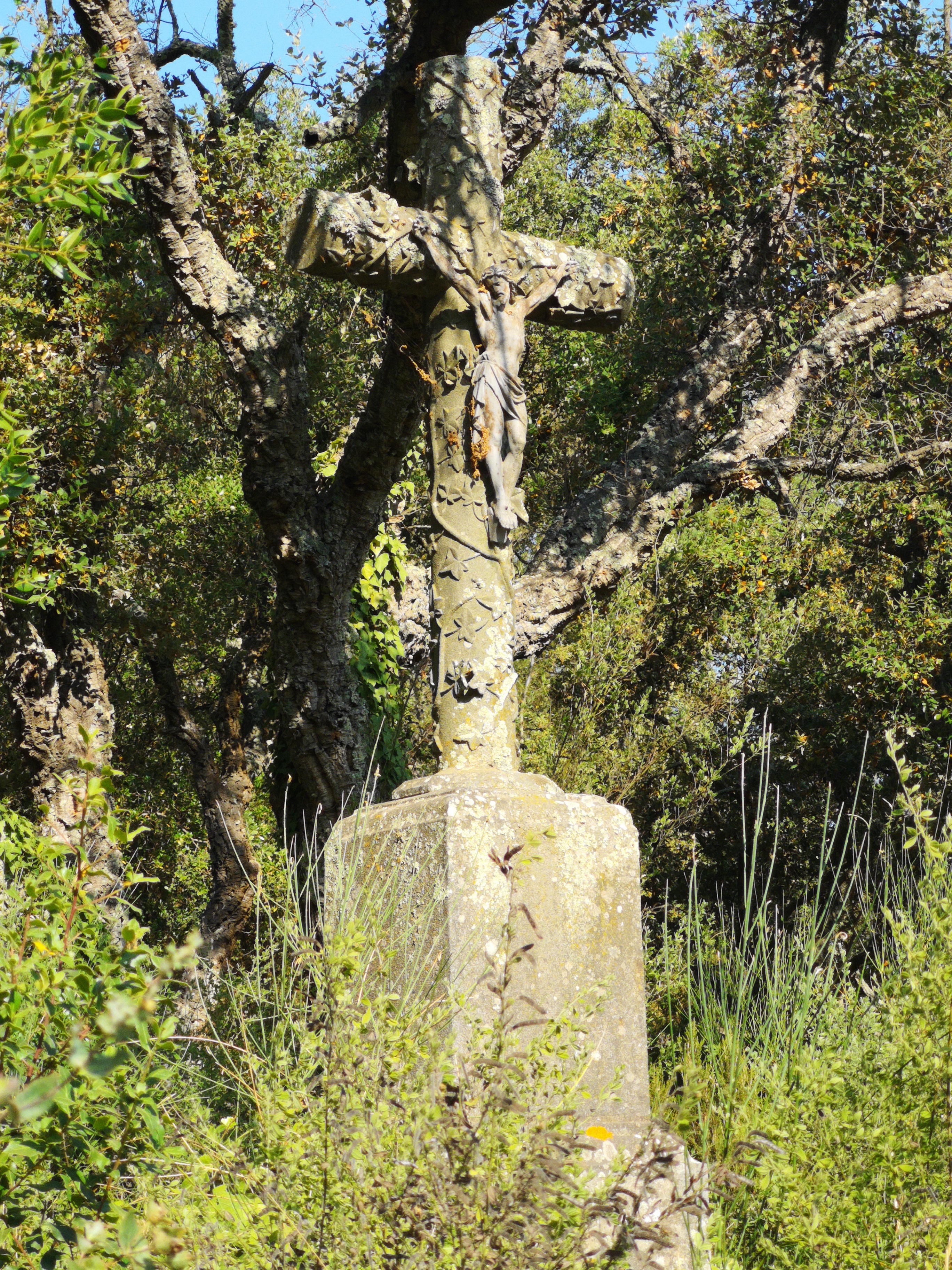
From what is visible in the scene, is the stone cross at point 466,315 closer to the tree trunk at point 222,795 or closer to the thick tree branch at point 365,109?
the thick tree branch at point 365,109

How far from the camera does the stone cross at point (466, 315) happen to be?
3514 millimetres

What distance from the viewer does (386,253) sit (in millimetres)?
3697

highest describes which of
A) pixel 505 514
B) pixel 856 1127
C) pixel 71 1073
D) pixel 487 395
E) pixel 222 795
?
pixel 487 395

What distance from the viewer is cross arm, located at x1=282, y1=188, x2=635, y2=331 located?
3648 mm

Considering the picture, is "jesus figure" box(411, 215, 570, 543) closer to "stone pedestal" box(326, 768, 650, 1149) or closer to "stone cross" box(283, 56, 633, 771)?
"stone cross" box(283, 56, 633, 771)

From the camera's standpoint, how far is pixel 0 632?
852cm

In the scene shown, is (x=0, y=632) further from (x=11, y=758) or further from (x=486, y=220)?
(x=486, y=220)

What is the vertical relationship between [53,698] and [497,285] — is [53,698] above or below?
below

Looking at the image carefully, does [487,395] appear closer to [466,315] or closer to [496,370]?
[496,370]

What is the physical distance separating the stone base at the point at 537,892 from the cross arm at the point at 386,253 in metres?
1.62

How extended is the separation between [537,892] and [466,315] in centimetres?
183

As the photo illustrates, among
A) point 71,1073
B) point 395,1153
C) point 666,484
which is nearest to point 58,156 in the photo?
point 71,1073

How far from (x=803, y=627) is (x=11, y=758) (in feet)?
25.9

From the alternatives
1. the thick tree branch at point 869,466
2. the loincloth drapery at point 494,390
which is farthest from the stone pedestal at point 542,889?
the thick tree branch at point 869,466
